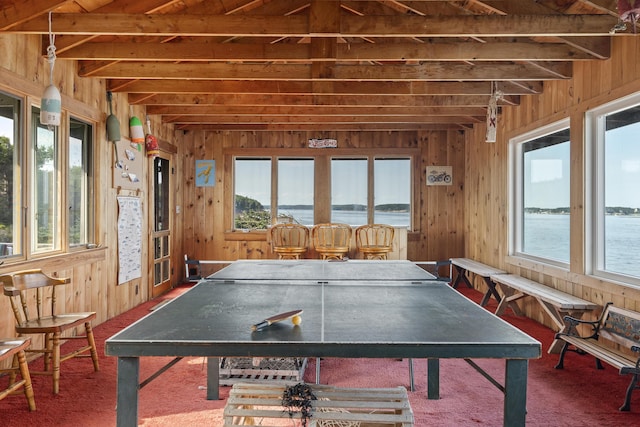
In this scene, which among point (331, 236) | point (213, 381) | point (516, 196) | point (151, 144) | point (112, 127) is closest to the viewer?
point (213, 381)

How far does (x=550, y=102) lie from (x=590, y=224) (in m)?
1.37

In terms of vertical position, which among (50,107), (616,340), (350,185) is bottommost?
(616,340)

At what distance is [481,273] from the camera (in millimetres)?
5211

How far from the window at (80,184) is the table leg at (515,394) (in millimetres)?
3923

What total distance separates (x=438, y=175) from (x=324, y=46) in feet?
13.6

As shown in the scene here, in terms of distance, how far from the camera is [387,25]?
312cm

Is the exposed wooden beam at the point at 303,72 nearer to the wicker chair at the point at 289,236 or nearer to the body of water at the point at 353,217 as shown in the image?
the wicker chair at the point at 289,236

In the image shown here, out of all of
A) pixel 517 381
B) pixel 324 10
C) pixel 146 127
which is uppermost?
pixel 324 10

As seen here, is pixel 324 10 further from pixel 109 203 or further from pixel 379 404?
pixel 109 203

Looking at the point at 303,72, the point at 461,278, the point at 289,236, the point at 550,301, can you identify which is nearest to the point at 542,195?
the point at 550,301

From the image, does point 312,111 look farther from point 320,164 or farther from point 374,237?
point 374,237

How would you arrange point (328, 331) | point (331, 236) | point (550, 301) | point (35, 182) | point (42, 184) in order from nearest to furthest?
point (328, 331) < point (35, 182) < point (42, 184) < point (550, 301) < point (331, 236)

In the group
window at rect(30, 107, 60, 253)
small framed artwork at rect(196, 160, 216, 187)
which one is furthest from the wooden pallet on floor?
small framed artwork at rect(196, 160, 216, 187)

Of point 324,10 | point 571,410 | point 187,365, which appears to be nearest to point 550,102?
point 324,10
